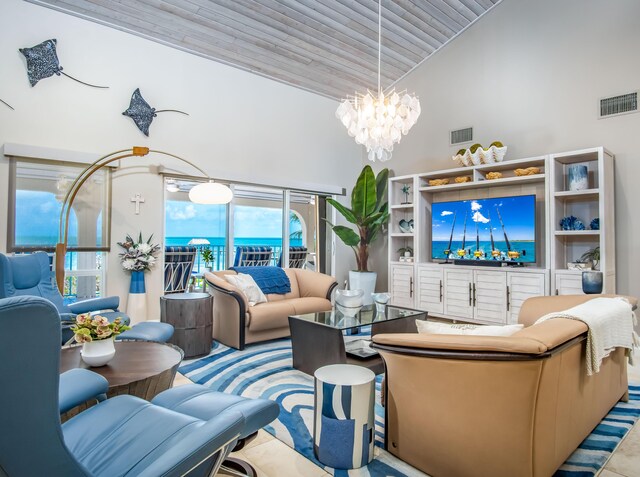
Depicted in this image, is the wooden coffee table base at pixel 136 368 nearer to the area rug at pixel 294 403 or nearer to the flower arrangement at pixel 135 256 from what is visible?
the area rug at pixel 294 403

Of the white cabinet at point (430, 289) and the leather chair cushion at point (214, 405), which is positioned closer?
the leather chair cushion at point (214, 405)

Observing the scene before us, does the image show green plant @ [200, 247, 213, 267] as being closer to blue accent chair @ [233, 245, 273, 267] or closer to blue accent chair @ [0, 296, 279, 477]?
blue accent chair @ [233, 245, 273, 267]

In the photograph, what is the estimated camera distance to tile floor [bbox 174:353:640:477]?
1.93 m

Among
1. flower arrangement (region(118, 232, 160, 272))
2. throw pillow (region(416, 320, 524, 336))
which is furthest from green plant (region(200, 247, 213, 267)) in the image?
throw pillow (region(416, 320, 524, 336))

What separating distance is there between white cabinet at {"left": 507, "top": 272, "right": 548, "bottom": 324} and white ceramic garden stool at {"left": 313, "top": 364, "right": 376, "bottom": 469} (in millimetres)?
3526

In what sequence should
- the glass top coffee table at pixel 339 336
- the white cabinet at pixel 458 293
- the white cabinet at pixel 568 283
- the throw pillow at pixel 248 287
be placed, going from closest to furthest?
the glass top coffee table at pixel 339 336, the throw pillow at pixel 248 287, the white cabinet at pixel 568 283, the white cabinet at pixel 458 293

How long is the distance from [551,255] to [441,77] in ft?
10.7

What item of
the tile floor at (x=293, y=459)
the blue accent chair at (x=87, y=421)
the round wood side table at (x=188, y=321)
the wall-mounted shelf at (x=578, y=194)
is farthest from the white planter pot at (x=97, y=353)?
the wall-mounted shelf at (x=578, y=194)

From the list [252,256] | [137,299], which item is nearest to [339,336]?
[137,299]

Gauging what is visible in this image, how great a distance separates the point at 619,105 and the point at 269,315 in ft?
15.3

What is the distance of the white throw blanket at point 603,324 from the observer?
1.86 metres

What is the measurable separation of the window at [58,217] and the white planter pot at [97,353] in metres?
2.49

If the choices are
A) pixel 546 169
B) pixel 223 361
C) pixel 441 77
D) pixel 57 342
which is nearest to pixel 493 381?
pixel 57 342

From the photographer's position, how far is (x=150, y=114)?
484 cm
